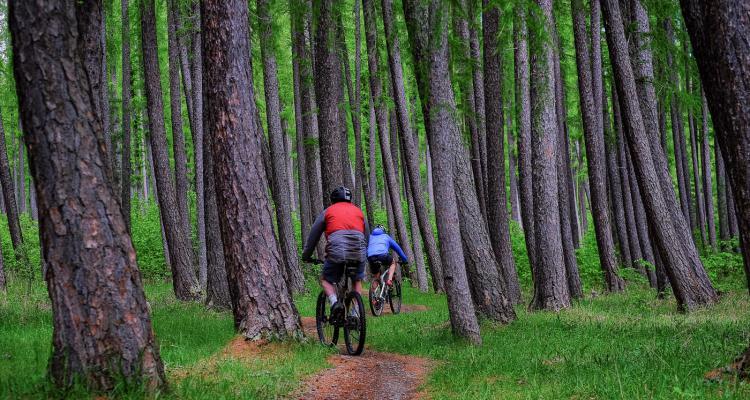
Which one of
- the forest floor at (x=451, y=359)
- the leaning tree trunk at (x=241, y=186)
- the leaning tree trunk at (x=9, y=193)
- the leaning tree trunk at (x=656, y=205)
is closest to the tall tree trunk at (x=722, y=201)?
the leaning tree trunk at (x=656, y=205)

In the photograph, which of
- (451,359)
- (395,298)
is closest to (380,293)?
(395,298)

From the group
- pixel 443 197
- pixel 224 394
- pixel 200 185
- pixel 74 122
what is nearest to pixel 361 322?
pixel 443 197

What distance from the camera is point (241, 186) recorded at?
770 cm

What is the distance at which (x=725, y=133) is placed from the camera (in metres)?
5.02

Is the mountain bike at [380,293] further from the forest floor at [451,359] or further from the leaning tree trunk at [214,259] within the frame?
the leaning tree trunk at [214,259]

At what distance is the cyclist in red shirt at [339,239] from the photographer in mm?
8703

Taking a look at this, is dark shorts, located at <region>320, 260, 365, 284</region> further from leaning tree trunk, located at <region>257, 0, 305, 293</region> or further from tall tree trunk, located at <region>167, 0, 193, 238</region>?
leaning tree trunk, located at <region>257, 0, 305, 293</region>

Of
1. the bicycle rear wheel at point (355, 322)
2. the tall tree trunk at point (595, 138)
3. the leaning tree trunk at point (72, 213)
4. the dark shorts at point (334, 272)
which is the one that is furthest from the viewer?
the tall tree trunk at point (595, 138)

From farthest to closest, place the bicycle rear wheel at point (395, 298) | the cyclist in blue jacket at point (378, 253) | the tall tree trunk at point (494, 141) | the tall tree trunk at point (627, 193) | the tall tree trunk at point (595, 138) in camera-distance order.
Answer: the tall tree trunk at point (627, 193) < the bicycle rear wheel at point (395, 298) < the tall tree trunk at point (595, 138) < the cyclist in blue jacket at point (378, 253) < the tall tree trunk at point (494, 141)

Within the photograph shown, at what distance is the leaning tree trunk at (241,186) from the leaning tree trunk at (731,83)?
491 cm

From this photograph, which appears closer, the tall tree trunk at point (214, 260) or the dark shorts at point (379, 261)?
the tall tree trunk at point (214, 260)

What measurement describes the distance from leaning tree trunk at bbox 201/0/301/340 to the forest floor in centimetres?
37

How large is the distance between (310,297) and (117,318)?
1346 centimetres

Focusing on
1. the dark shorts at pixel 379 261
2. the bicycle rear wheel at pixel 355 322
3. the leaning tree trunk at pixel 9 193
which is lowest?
the bicycle rear wheel at pixel 355 322
